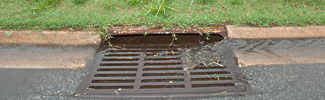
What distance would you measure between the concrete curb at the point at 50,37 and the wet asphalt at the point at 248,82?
0.58 metres

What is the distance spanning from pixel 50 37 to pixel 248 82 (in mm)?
2930

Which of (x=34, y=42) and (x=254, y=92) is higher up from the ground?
(x=34, y=42)

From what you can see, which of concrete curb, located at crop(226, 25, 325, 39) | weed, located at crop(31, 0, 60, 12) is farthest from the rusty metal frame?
weed, located at crop(31, 0, 60, 12)

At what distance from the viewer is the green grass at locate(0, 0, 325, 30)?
3387 mm

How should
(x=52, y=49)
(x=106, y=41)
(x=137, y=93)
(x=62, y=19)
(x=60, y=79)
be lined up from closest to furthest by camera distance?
(x=137, y=93), (x=60, y=79), (x=52, y=49), (x=106, y=41), (x=62, y=19)

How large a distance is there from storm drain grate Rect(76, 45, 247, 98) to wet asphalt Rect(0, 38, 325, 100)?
0.13 meters

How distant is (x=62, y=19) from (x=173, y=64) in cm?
214

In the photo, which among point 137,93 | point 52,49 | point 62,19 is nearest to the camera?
point 137,93

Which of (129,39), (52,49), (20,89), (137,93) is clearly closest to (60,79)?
(20,89)

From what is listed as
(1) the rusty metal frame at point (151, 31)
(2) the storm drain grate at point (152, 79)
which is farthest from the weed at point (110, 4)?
(2) the storm drain grate at point (152, 79)

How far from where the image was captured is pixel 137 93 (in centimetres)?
222

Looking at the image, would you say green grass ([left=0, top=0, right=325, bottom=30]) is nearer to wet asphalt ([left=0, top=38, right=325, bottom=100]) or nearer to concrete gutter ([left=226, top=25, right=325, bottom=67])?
concrete gutter ([left=226, top=25, right=325, bottom=67])

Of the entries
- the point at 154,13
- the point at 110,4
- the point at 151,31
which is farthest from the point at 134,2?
the point at 151,31

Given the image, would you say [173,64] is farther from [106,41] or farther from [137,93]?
[106,41]
